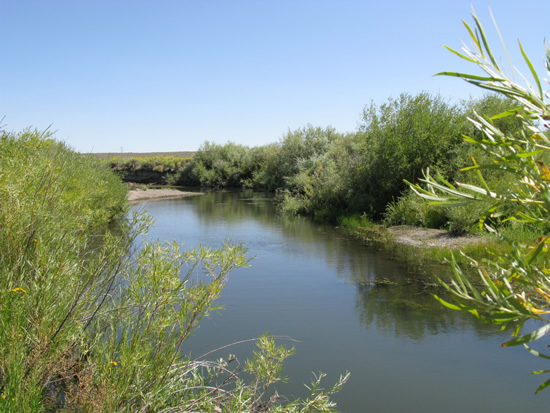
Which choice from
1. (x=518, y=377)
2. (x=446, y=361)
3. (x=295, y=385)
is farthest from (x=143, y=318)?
(x=518, y=377)

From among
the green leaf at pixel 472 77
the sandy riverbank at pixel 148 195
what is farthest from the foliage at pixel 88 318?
the sandy riverbank at pixel 148 195

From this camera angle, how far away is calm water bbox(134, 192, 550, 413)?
5836 mm

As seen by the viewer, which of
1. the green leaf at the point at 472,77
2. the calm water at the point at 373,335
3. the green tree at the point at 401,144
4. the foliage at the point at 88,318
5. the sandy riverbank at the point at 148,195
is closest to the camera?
the green leaf at the point at 472,77

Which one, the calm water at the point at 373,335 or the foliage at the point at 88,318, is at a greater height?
the foliage at the point at 88,318

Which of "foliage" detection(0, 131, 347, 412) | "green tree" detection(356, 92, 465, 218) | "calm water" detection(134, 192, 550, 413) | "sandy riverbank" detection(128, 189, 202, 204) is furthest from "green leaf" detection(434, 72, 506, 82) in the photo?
"sandy riverbank" detection(128, 189, 202, 204)

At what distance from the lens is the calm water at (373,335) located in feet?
19.1

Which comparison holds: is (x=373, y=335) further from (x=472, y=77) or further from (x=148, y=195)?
(x=148, y=195)

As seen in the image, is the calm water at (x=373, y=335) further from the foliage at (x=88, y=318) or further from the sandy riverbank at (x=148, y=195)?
the sandy riverbank at (x=148, y=195)

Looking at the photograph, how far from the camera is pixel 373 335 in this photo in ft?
25.2

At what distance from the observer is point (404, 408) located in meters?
5.55

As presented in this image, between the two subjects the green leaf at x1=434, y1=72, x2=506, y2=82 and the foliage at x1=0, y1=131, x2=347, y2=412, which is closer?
the green leaf at x1=434, y1=72, x2=506, y2=82

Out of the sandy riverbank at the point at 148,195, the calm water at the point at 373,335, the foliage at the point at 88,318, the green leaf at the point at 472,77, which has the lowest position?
the calm water at the point at 373,335

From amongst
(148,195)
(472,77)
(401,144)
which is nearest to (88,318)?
(472,77)

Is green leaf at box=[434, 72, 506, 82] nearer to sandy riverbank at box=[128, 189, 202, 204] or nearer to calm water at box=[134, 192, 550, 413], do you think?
calm water at box=[134, 192, 550, 413]
